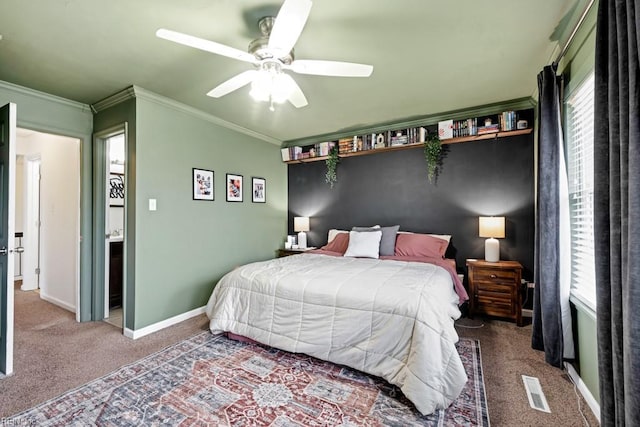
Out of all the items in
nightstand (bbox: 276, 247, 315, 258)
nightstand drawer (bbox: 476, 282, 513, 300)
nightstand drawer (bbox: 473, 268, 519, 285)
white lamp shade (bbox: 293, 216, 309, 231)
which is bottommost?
nightstand drawer (bbox: 476, 282, 513, 300)

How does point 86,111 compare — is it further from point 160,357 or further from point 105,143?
point 160,357

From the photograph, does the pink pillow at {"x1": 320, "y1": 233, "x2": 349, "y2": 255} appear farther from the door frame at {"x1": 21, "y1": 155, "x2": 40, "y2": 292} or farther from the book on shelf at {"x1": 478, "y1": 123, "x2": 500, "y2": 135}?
the door frame at {"x1": 21, "y1": 155, "x2": 40, "y2": 292}

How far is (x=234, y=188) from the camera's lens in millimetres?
3967

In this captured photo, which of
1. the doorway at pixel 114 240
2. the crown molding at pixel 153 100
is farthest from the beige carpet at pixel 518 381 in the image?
the crown molding at pixel 153 100

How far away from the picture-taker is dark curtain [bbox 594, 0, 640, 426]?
94cm

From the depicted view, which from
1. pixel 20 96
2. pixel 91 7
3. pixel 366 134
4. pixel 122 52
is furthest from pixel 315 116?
pixel 20 96

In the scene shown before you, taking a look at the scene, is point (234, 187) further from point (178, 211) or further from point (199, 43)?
point (199, 43)

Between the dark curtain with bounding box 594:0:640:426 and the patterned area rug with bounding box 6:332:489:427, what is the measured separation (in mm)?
840

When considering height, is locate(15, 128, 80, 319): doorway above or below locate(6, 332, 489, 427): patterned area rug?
above

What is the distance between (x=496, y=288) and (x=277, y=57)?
10.3 ft

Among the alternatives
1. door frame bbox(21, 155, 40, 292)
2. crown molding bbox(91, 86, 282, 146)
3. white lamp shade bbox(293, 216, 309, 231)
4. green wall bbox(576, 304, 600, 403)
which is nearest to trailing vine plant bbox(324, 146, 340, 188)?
white lamp shade bbox(293, 216, 309, 231)

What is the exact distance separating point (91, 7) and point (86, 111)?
77.4 inches

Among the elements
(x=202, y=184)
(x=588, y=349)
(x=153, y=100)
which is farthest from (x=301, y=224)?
(x=588, y=349)

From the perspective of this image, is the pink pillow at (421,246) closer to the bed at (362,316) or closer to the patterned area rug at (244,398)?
the bed at (362,316)
